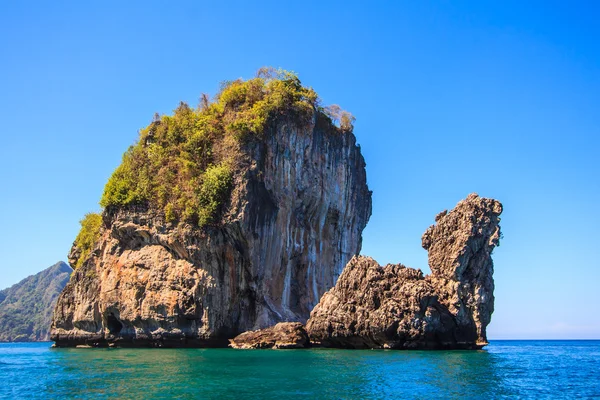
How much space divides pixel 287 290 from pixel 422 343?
1455 centimetres

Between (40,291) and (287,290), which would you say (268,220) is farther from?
(40,291)

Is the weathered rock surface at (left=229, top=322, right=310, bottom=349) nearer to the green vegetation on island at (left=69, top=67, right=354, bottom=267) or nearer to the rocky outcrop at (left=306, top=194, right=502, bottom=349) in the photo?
the rocky outcrop at (left=306, top=194, right=502, bottom=349)

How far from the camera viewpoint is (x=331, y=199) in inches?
A: 2093

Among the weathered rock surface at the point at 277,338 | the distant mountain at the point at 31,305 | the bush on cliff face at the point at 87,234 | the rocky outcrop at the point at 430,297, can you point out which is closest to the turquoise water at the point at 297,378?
the rocky outcrop at the point at 430,297

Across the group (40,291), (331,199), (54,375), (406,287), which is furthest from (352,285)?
(40,291)

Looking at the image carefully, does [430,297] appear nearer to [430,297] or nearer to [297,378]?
[430,297]

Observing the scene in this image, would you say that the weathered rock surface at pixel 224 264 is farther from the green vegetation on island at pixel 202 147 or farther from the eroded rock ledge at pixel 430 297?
the eroded rock ledge at pixel 430 297

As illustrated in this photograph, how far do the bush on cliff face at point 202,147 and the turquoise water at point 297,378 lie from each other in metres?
14.2

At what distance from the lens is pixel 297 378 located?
23.2m

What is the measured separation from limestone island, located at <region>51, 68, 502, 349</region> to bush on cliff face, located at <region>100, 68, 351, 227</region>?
0.12 meters

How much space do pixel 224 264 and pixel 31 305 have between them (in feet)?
428

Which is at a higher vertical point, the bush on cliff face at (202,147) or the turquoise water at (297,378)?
the bush on cliff face at (202,147)

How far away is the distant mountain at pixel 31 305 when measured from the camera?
133750mm

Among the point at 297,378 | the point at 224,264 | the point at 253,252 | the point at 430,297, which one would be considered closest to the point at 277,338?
the point at 253,252
